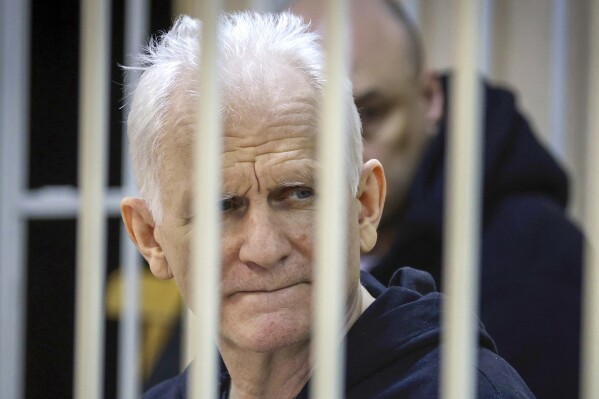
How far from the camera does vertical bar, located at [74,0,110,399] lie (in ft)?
2.26

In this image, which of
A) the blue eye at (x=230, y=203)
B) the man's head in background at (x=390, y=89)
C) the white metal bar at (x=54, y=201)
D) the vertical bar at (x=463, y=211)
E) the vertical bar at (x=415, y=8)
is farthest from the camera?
the white metal bar at (x=54, y=201)

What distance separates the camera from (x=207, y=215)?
2.12ft

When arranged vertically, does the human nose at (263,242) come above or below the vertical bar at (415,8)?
below

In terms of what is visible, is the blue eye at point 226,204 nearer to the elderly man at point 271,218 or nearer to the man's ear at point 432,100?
the elderly man at point 271,218

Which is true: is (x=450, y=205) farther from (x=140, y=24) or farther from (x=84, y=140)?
(x=140, y=24)

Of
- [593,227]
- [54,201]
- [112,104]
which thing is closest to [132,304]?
[112,104]

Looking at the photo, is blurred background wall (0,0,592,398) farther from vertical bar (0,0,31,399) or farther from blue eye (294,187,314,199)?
blue eye (294,187,314,199)

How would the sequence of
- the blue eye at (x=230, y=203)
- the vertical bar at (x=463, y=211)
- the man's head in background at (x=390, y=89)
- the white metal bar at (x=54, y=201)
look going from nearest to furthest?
the vertical bar at (x=463, y=211)
the blue eye at (x=230, y=203)
the man's head in background at (x=390, y=89)
the white metal bar at (x=54, y=201)

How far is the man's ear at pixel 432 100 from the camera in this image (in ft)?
3.22

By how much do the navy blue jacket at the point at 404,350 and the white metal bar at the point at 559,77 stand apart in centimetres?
82

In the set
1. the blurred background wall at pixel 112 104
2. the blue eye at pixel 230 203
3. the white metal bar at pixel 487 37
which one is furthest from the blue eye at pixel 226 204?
the white metal bar at pixel 487 37

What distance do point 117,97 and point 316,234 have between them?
290mm

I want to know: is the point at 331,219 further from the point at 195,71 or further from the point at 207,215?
the point at 195,71

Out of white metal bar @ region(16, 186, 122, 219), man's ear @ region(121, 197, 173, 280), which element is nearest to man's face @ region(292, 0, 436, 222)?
man's ear @ region(121, 197, 173, 280)
